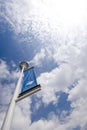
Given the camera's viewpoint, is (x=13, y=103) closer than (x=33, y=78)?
Yes

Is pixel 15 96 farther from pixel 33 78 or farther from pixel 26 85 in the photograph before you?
pixel 33 78

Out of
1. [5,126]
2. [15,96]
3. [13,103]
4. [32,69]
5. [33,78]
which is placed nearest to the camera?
[5,126]

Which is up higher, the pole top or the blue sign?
the pole top

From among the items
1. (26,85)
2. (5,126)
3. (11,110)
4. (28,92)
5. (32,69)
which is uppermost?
(32,69)

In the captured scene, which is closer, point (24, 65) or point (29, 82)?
point (29, 82)

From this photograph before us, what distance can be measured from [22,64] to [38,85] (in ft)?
25.4

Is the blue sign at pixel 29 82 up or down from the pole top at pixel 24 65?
down

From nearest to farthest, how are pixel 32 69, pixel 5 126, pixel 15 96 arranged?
pixel 5 126 → pixel 15 96 → pixel 32 69

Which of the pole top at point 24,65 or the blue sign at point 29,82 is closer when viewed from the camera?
the blue sign at point 29,82

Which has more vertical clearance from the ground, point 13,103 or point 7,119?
point 13,103

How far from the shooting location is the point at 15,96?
11.2 m

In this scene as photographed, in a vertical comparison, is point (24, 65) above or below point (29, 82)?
above

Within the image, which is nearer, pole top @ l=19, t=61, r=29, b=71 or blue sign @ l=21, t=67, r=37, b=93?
blue sign @ l=21, t=67, r=37, b=93

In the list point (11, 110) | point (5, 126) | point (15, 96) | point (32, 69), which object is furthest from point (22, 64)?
point (5, 126)
